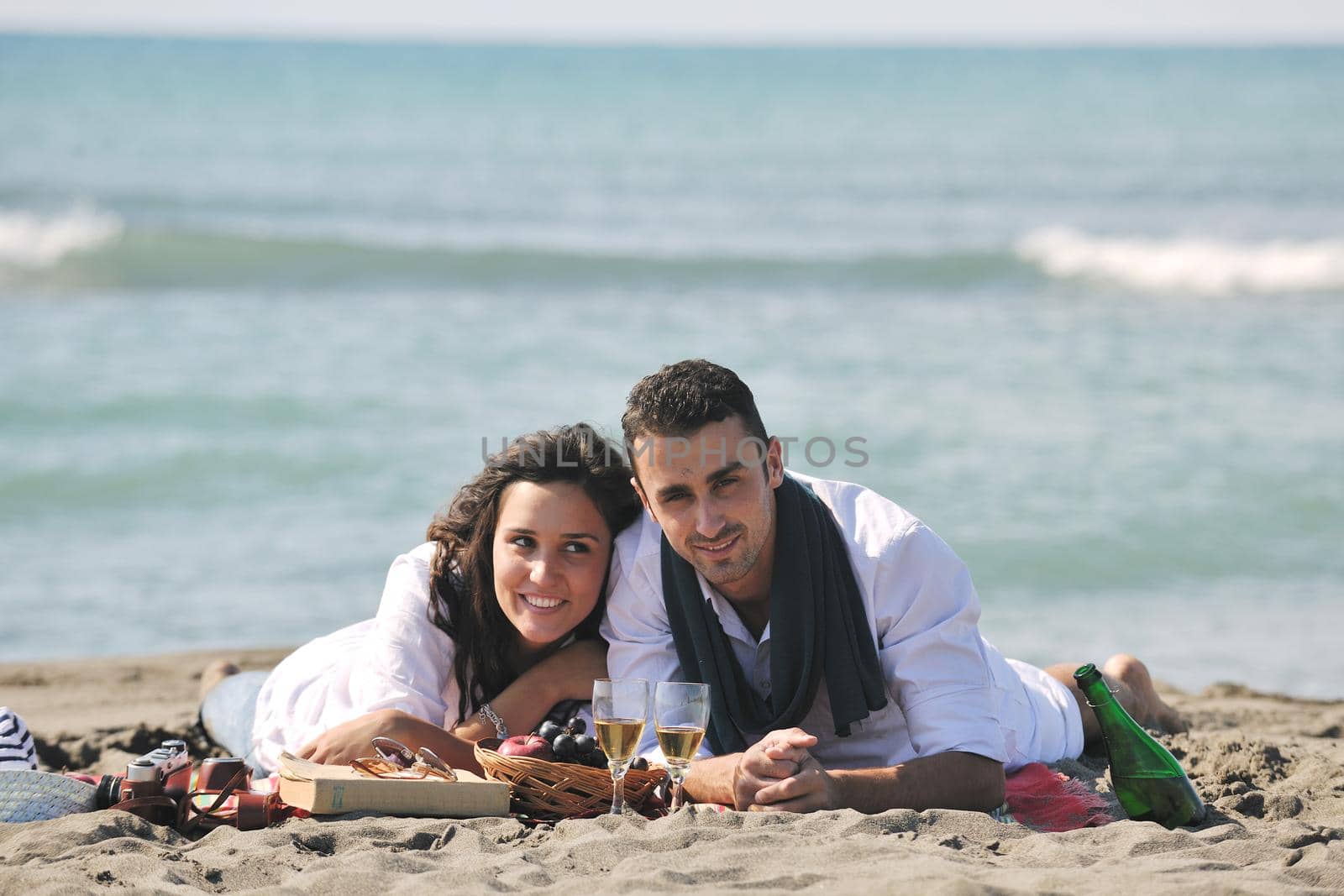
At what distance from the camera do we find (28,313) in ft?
54.2

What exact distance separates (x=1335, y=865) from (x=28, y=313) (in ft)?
52.9

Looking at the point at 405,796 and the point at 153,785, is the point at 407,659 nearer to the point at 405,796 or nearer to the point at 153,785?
the point at 405,796

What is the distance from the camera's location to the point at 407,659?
15.1ft

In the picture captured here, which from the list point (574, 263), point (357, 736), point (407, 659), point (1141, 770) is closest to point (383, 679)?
point (407, 659)

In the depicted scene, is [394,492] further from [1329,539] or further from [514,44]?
[514,44]

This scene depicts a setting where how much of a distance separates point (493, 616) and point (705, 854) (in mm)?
1473

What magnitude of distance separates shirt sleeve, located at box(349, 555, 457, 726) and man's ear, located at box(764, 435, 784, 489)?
50.7 inches

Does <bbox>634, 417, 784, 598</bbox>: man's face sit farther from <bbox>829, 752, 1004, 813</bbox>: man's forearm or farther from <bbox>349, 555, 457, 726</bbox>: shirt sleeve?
<bbox>349, 555, 457, 726</bbox>: shirt sleeve

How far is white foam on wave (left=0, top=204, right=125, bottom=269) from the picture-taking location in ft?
64.7

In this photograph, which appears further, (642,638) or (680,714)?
(642,638)

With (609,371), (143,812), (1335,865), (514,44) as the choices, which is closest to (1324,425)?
(609,371)

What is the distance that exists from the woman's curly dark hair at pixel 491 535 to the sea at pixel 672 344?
1793mm

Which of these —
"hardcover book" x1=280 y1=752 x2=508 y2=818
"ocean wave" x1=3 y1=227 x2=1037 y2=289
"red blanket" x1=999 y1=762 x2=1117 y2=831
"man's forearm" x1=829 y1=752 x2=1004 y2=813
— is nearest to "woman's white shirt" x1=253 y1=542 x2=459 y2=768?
"hardcover book" x1=280 y1=752 x2=508 y2=818

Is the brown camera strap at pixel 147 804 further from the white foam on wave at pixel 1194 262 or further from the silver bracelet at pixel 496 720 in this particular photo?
the white foam on wave at pixel 1194 262
